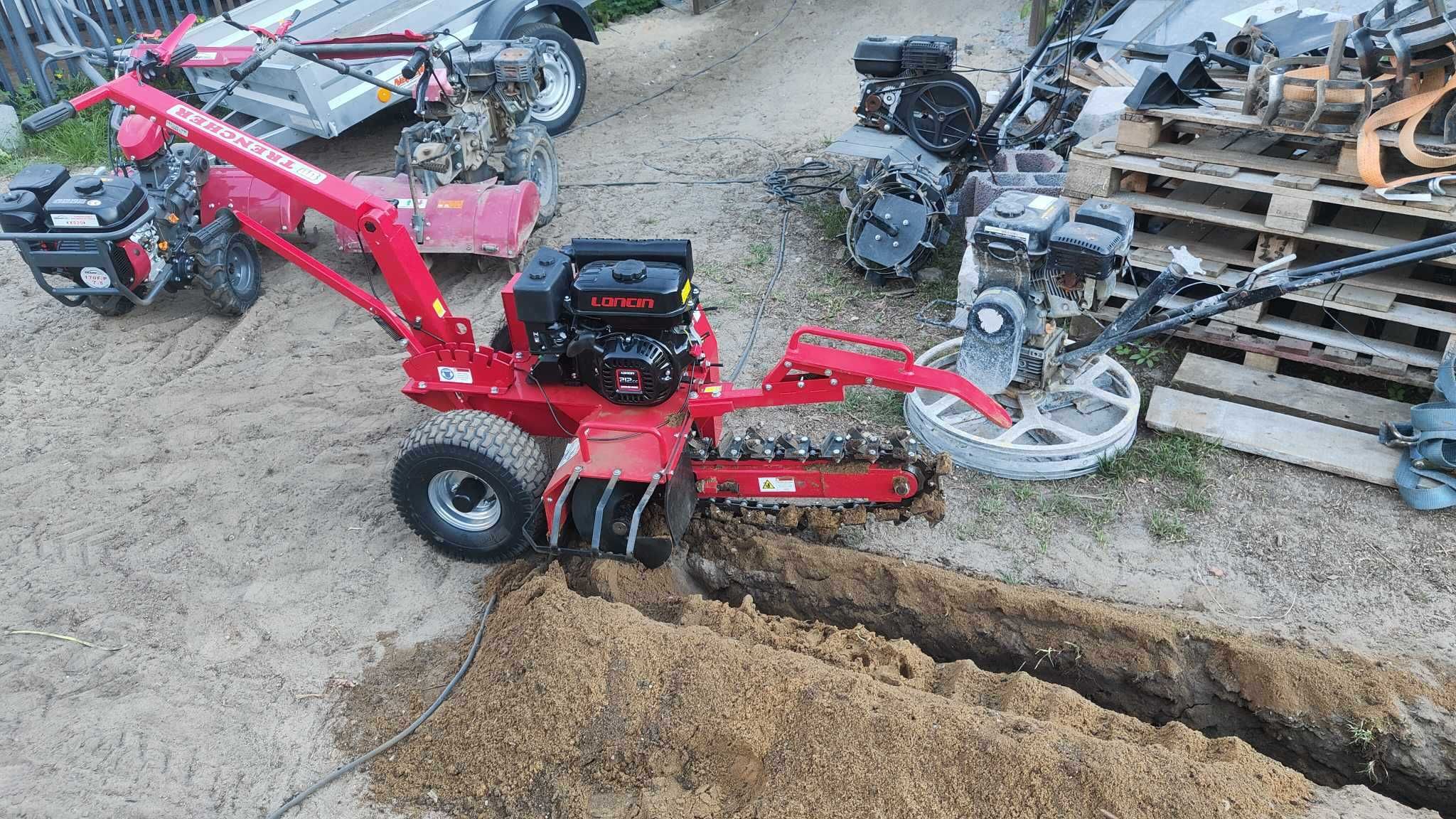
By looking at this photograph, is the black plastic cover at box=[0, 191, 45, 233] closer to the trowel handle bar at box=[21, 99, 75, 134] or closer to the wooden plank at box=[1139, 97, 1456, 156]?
the trowel handle bar at box=[21, 99, 75, 134]

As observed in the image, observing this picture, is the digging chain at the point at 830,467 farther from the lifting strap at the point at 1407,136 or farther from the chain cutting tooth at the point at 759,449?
the lifting strap at the point at 1407,136

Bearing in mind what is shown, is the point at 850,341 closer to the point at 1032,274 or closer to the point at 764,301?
the point at 1032,274

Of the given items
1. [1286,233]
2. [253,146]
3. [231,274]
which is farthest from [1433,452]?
[231,274]

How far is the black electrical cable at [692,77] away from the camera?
9289mm

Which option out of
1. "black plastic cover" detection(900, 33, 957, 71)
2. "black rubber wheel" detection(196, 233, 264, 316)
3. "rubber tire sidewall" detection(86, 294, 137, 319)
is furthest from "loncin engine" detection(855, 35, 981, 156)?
"rubber tire sidewall" detection(86, 294, 137, 319)

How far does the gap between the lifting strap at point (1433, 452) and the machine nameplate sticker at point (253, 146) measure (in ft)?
15.4

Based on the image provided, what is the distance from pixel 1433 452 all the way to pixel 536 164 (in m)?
5.68

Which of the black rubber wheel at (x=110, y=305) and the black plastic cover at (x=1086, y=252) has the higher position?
the black plastic cover at (x=1086, y=252)

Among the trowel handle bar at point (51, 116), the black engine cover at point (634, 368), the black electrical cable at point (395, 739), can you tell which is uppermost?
the trowel handle bar at point (51, 116)

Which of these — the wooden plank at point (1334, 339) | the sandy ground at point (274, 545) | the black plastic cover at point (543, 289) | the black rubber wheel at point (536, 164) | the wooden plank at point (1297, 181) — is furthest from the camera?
the black rubber wheel at point (536, 164)

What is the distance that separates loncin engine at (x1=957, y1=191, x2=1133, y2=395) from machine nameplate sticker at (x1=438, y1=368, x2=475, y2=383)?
7.03 feet

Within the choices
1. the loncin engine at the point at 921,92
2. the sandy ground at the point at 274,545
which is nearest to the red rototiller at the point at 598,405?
the sandy ground at the point at 274,545

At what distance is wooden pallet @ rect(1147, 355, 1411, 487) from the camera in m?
4.45

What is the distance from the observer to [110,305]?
6305 mm
